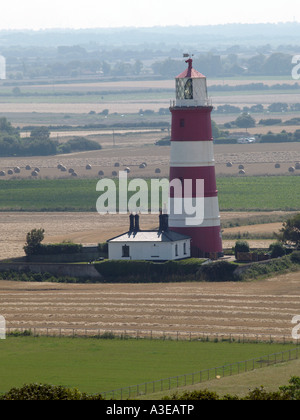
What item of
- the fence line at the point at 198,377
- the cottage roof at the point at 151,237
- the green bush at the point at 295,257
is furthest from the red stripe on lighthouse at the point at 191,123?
the fence line at the point at 198,377

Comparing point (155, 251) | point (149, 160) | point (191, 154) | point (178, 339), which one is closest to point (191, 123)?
point (191, 154)

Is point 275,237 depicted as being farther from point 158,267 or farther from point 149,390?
point 149,390

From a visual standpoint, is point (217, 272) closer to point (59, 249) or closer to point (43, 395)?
point (59, 249)

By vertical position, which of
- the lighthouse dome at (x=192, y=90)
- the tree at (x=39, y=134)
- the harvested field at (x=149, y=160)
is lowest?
Answer: the lighthouse dome at (x=192, y=90)

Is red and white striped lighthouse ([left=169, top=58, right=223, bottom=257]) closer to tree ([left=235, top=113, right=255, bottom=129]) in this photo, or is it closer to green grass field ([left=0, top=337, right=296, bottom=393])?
green grass field ([left=0, top=337, right=296, bottom=393])

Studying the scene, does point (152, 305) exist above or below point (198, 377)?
Result: above

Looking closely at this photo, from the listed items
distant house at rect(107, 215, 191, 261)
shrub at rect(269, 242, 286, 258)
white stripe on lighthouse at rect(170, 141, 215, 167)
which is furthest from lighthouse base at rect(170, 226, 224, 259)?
white stripe on lighthouse at rect(170, 141, 215, 167)

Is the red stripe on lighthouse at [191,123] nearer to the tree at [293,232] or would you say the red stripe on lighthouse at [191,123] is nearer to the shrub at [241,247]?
the shrub at [241,247]
